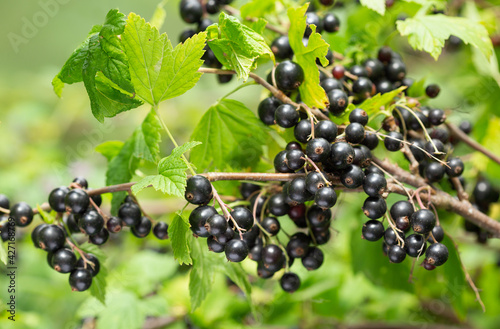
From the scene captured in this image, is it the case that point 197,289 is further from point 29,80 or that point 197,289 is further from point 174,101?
point 29,80

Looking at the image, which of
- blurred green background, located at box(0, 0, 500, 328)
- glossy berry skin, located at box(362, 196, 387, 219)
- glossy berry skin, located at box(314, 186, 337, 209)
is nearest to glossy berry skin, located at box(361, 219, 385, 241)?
glossy berry skin, located at box(362, 196, 387, 219)

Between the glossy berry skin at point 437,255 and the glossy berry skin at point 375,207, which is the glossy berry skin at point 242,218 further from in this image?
the glossy berry skin at point 437,255

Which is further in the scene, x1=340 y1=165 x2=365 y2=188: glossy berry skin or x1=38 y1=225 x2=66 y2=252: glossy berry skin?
x1=38 y1=225 x2=66 y2=252: glossy berry skin

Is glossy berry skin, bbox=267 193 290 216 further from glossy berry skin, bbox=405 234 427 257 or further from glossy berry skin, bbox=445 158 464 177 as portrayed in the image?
glossy berry skin, bbox=445 158 464 177

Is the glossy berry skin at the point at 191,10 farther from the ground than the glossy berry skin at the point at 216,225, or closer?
farther from the ground

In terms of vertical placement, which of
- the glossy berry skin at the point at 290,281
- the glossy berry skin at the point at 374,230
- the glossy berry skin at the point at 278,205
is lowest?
the glossy berry skin at the point at 290,281

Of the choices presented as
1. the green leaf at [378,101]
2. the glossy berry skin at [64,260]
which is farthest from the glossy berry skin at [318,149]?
the glossy berry skin at [64,260]

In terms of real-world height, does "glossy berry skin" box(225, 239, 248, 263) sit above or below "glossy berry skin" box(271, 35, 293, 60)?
below

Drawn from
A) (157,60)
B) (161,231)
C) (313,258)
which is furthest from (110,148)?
(313,258)
